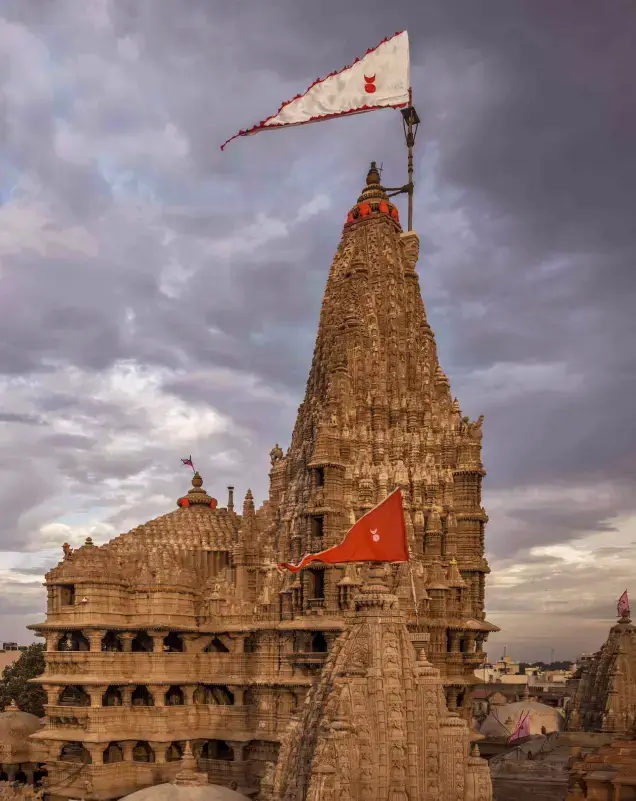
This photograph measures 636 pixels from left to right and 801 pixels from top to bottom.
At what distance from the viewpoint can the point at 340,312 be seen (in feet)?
155

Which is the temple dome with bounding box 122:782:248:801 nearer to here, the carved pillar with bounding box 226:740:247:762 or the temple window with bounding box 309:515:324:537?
the carved pillar with bounding box 226:740:247:762

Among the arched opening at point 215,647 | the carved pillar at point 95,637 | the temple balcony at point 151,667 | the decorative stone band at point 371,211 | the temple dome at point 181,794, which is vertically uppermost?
the decorative stone band at point 371,211

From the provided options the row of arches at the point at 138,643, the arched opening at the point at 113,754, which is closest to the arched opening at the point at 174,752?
the arched opening at the point at 113,754

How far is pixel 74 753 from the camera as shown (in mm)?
43188

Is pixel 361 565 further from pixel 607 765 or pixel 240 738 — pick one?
pixel 607 765

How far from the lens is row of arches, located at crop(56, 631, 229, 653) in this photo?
146 ft

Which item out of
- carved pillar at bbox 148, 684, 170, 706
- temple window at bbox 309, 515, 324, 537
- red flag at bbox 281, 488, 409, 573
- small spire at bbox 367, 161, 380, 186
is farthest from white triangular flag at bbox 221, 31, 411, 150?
carved pillar at bbox 148, 684, 170, 706

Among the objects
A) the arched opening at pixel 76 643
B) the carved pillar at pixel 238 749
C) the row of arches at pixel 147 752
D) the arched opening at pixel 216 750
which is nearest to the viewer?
the carved pillar at pixel 238 749

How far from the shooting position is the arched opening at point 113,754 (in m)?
42.4

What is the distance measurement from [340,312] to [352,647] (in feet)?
80.1

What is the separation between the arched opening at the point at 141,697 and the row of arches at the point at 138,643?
5.57 ft

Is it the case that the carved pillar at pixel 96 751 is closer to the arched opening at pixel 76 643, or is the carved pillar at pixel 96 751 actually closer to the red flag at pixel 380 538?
the arched opening at pixel 76 643

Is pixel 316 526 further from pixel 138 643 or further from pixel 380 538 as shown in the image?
pixel 380 538

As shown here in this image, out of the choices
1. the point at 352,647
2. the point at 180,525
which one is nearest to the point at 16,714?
the point at 180,525
